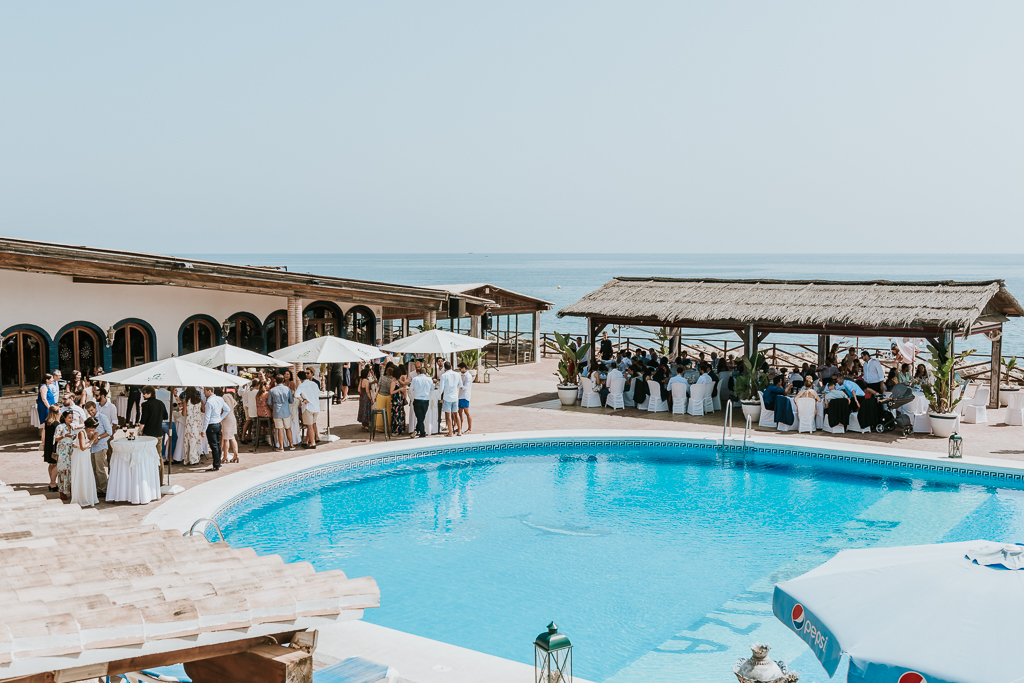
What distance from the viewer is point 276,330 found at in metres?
21.2

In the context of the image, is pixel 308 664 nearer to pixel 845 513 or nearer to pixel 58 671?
pixel 58 671

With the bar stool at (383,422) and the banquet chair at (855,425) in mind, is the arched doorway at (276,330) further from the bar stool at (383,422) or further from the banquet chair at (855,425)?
the banquet chair at (855,425)

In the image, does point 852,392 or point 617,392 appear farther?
point 617,392

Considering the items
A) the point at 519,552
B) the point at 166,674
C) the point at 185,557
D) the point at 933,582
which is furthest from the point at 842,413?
the point at 185,557

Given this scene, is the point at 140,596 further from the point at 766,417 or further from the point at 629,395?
the point at 629,395

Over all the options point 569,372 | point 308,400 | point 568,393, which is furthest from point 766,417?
point 308,400

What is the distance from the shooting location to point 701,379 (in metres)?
19.0

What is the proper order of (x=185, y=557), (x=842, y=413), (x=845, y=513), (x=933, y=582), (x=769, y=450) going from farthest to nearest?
(x=842, y=413), (x=769, y=450), (x=845, y=513), (x=933, y=582), (x=185, y=557)

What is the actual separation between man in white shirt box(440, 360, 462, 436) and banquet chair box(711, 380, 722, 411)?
629 cm

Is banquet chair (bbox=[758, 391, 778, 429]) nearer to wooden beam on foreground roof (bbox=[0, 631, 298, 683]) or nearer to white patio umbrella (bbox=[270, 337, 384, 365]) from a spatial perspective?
white patio umbrella (bbox=[270, 337, 384, 365])

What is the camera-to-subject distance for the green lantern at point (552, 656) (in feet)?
19.4

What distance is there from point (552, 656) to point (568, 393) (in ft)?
46.4

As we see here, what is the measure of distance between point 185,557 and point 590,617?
5263 mm

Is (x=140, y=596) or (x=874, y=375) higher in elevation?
(x=140, y=596)
